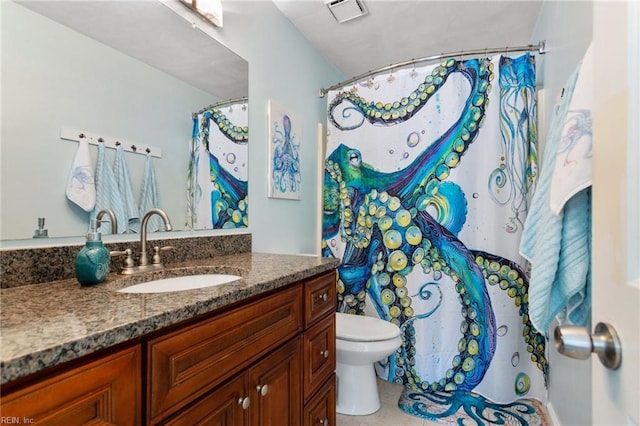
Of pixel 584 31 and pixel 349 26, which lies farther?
pixel 349 26

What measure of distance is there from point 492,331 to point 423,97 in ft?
4.77

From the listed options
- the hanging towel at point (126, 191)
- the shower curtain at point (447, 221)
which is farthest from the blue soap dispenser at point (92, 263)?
the shower curtain at point (447, 221)

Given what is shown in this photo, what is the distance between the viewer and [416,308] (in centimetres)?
199

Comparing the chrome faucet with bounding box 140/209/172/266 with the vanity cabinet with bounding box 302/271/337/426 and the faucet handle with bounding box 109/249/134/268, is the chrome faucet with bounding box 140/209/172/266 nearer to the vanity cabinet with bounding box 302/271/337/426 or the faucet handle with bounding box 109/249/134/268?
the faucet handle with bounding box 109/249/134/268

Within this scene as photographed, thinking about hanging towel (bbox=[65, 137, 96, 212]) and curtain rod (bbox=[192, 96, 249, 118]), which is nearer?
hanging towel (bbox=[65, 137, 96, 212])

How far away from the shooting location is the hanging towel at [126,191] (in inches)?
44.1

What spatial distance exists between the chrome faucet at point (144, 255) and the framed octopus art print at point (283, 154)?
0.75 m

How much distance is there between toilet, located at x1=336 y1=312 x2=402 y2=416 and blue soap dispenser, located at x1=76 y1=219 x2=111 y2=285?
1.19 m

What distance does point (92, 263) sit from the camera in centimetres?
86

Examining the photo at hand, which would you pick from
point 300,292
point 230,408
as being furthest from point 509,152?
point 230,408

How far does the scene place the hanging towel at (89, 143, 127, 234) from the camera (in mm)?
1061

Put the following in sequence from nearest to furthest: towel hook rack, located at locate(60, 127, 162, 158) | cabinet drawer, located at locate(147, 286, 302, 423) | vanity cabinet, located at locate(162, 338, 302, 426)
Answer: cabinet drawer, located at locate(147, 286, 302, 423)
vanity cabinet, located at locate(162, 338, 302, 426)
towel hook rack, located at locate(60, 127, 162, 158)

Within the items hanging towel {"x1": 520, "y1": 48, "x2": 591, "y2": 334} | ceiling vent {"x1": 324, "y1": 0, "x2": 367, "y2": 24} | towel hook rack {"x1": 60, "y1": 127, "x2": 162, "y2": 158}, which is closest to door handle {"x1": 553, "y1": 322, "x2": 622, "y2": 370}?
hanging towel {"x1": 520, "y1": 48, "x2": 591, "y2": 334}

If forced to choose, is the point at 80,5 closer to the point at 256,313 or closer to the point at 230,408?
the point at 256,313
